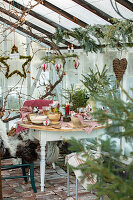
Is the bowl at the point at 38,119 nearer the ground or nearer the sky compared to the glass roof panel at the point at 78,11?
nearer the ground

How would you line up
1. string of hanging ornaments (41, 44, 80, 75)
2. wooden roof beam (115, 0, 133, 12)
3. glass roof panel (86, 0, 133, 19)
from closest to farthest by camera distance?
wooden roof beam (115, 0, 133, 12) < glass roof panel (86, 0, 133, 19) < string of hanging ornaments (41, 44, 80, 75)

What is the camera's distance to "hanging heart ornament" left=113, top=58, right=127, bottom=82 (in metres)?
4.36

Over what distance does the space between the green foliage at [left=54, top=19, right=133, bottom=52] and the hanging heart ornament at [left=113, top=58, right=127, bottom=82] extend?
0.22 m

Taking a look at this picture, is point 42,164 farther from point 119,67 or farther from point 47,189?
point 119,67

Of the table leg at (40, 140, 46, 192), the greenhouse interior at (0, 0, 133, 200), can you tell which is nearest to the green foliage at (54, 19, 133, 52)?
the greenhouse interior at (0, 0, 133, 200)

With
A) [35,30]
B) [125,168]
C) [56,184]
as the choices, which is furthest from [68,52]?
[125,168]

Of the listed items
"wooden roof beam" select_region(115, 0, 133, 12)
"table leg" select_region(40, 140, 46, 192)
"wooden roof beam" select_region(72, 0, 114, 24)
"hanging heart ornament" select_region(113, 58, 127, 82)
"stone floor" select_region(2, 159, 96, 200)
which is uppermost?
"wooden roof beam" select_region(72, 0, 114, 24)

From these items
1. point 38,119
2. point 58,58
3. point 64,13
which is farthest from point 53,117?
point 58,58

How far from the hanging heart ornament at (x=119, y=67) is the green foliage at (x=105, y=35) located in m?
0.22

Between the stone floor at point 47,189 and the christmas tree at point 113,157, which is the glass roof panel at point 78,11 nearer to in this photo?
the stone floor at point 47,189

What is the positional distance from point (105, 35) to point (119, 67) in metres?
0.60

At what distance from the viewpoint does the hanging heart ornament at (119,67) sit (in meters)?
4.36

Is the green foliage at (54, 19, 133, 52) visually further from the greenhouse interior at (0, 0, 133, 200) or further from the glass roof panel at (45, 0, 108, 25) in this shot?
the glass roof panel at (45, 0, 108, 25)

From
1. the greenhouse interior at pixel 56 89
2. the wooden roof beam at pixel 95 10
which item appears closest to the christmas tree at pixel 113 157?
the greenhouse interior at pixel 56 89
